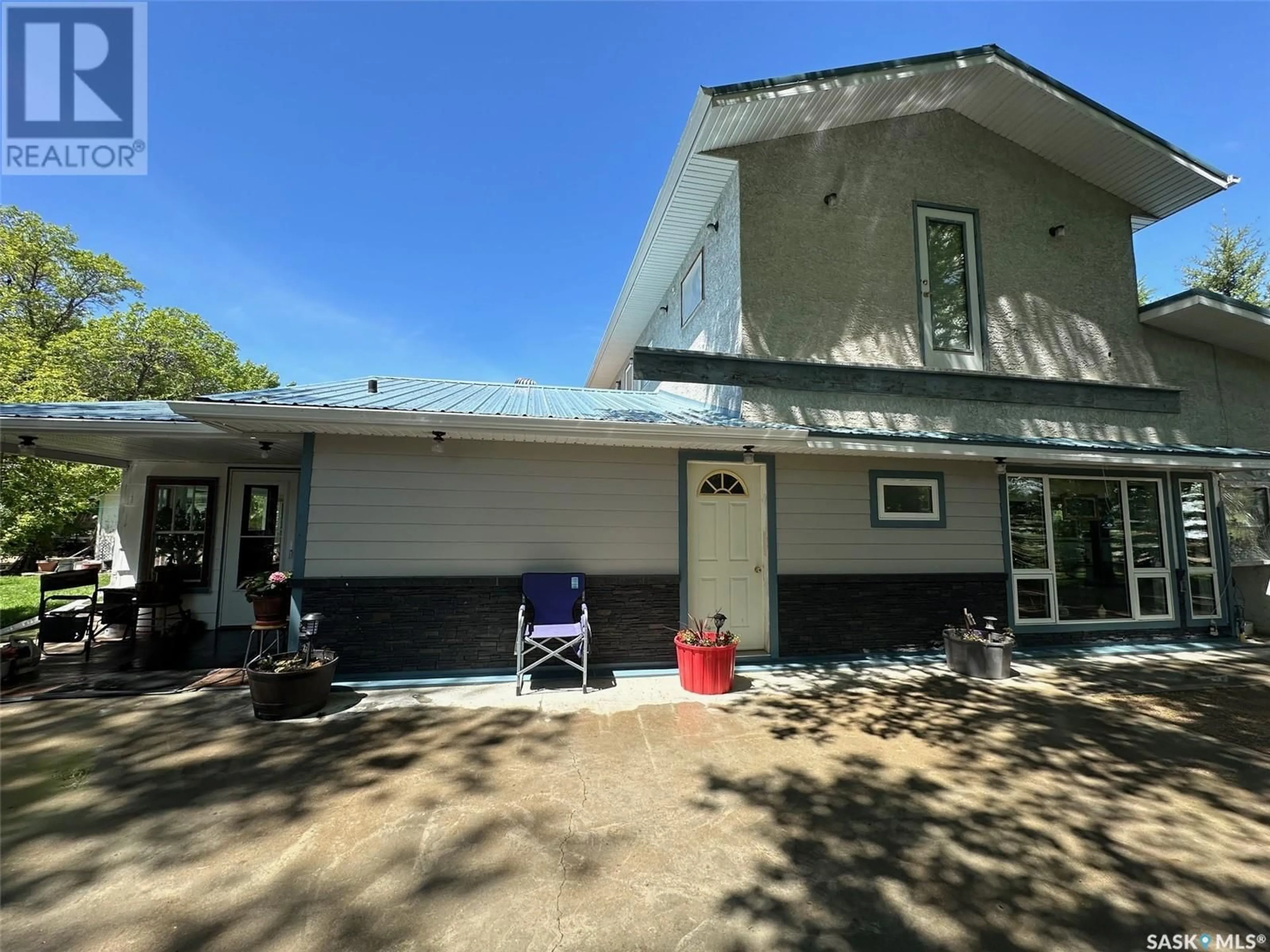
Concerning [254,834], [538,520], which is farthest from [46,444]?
[254,834]

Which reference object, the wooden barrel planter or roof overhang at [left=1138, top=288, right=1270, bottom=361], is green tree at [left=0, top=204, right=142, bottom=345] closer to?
the wooden barrel planter

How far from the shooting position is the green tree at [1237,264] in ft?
56.7

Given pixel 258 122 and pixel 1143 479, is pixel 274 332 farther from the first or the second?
pixel 1143 479

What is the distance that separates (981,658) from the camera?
5434mm

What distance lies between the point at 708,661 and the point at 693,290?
580 cm

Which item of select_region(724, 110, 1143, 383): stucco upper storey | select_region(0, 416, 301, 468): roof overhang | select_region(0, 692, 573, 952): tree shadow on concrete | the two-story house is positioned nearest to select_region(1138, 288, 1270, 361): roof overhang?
the two-story house

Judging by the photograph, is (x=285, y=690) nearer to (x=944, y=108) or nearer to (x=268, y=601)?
(x=268, y=601)

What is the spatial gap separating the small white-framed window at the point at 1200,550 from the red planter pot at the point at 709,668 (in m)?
7.27

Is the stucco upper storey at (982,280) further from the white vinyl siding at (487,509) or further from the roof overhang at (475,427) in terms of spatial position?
the white vinyl siding at (487,509)

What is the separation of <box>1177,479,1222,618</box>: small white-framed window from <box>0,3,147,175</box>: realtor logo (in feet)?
44.1

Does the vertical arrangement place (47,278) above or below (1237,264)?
below

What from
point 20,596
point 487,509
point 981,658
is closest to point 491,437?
point 487,509

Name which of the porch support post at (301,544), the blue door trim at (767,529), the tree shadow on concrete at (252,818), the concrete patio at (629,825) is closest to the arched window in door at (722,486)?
the blue door trim at (767,529)

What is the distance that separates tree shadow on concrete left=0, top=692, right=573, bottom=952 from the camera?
2.08 m
